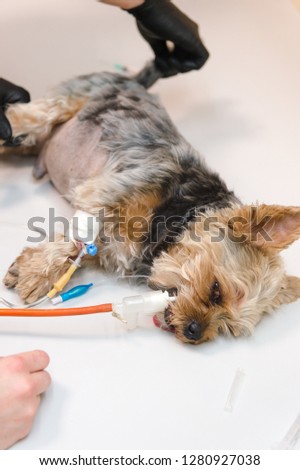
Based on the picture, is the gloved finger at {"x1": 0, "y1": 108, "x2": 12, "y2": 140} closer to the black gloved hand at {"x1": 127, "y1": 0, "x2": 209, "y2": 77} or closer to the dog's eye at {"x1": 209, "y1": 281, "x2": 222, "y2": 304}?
the black gloved hand at {"x1": 127, "y1": 0, "x2": 209, "y2": 77}

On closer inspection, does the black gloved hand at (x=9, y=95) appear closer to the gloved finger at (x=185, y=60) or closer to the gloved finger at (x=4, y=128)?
the gloved finger at (x=4, y=128)

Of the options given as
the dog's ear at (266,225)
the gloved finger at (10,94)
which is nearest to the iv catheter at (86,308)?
the dog's ear at (266,225)

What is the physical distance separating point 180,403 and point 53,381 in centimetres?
30

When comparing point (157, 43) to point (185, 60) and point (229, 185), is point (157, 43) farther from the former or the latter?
point (229, 185)

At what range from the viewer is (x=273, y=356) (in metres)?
1.49

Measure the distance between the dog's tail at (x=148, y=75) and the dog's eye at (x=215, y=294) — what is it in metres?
1.01

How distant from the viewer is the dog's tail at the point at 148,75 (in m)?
2.16

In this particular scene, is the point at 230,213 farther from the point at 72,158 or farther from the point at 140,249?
the point at 72,158

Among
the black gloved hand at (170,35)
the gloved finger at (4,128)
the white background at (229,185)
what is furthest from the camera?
the black gloved hand at (170,35)

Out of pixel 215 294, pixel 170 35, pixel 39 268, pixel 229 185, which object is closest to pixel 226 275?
pixel 215 294

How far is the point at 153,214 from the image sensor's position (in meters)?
1.61

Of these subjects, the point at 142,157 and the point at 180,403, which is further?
the point at 142,157

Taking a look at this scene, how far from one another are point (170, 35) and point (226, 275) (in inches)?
38.7

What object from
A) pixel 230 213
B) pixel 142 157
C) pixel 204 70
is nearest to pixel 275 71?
pixel 204 70
